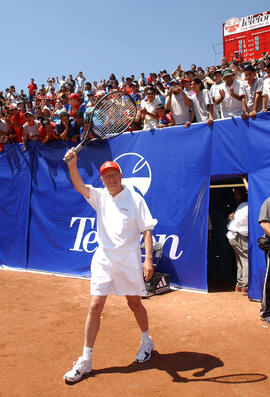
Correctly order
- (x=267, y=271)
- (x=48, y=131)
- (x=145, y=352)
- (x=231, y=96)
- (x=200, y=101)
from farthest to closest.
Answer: (x=48, y=131), (x=200, y=101), (x=231, y=96), (x=267, y=271), (x=145, y=352)

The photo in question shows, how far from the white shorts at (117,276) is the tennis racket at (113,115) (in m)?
1.55

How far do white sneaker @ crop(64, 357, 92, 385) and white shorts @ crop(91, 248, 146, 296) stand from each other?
67 centimetres

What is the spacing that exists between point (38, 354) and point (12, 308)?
2.00 metres

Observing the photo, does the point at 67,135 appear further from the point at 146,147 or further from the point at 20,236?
the point at 20,236

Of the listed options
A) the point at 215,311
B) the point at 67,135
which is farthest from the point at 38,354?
the point at 67,135

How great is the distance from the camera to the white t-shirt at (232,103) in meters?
7.11

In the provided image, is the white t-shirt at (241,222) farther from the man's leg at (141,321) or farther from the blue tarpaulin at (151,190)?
the man's leg at (141,321)

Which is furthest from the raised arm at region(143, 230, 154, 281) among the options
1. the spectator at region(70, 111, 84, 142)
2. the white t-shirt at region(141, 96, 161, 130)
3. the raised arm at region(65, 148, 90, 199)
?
the spectator at region(70, 111, 84, 142)

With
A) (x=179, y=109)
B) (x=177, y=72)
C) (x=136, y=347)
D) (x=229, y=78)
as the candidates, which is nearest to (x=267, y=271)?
(x=136, y=347)

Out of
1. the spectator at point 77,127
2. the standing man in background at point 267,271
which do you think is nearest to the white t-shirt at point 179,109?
the spectator at point 77,127

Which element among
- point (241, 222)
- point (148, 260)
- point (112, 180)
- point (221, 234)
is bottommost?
point (221, 234)

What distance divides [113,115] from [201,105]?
10.4 ft

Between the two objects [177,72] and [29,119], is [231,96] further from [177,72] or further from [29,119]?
[177,72]

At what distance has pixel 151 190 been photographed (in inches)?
298
